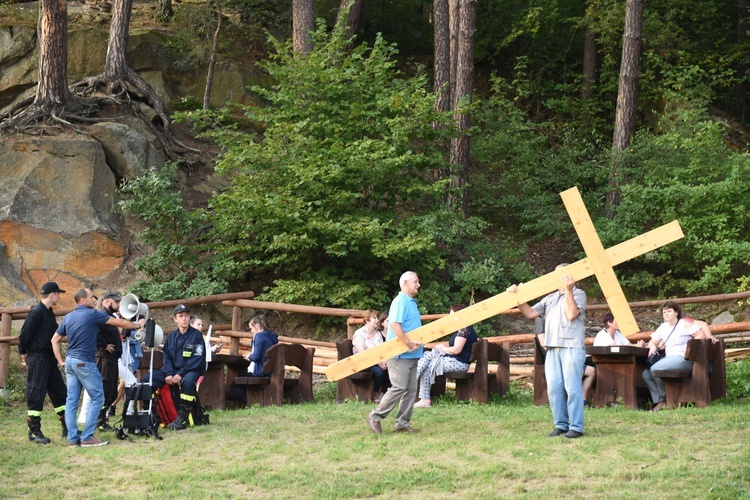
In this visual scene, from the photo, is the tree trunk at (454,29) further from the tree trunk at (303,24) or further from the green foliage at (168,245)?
the green foliage at (168,245)

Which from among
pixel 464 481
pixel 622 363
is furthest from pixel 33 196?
pixel 464 481

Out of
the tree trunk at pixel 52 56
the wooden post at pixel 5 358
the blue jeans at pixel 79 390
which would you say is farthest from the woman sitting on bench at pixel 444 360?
the tree trunk at pixel 52 56

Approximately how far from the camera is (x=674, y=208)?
18.7 meters

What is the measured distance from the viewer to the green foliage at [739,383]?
11.4 metres

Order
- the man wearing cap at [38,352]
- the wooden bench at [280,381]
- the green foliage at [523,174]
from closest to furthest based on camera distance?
the man wearing cap at [38,352] → the wooden bench at [280,381] → the green foliage at [523,174]

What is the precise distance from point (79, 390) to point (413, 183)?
924 cm

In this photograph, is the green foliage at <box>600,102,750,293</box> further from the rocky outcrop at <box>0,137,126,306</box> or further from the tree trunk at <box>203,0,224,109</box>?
the rocky outcrop at <box>0,137,126,306</box>

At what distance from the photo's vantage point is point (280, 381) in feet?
39.3

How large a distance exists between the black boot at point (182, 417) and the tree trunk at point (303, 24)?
35.5 feet

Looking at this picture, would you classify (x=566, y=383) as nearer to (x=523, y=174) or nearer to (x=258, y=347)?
(x=258, y=347)

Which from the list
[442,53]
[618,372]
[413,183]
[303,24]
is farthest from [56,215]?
[618,372]

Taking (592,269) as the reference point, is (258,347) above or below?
below

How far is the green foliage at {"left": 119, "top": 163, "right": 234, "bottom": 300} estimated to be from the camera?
17.2 metres

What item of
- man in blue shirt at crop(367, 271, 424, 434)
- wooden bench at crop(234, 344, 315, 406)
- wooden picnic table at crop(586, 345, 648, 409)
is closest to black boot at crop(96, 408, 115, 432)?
wooden bench at crop(234, 344, 315, 406)
